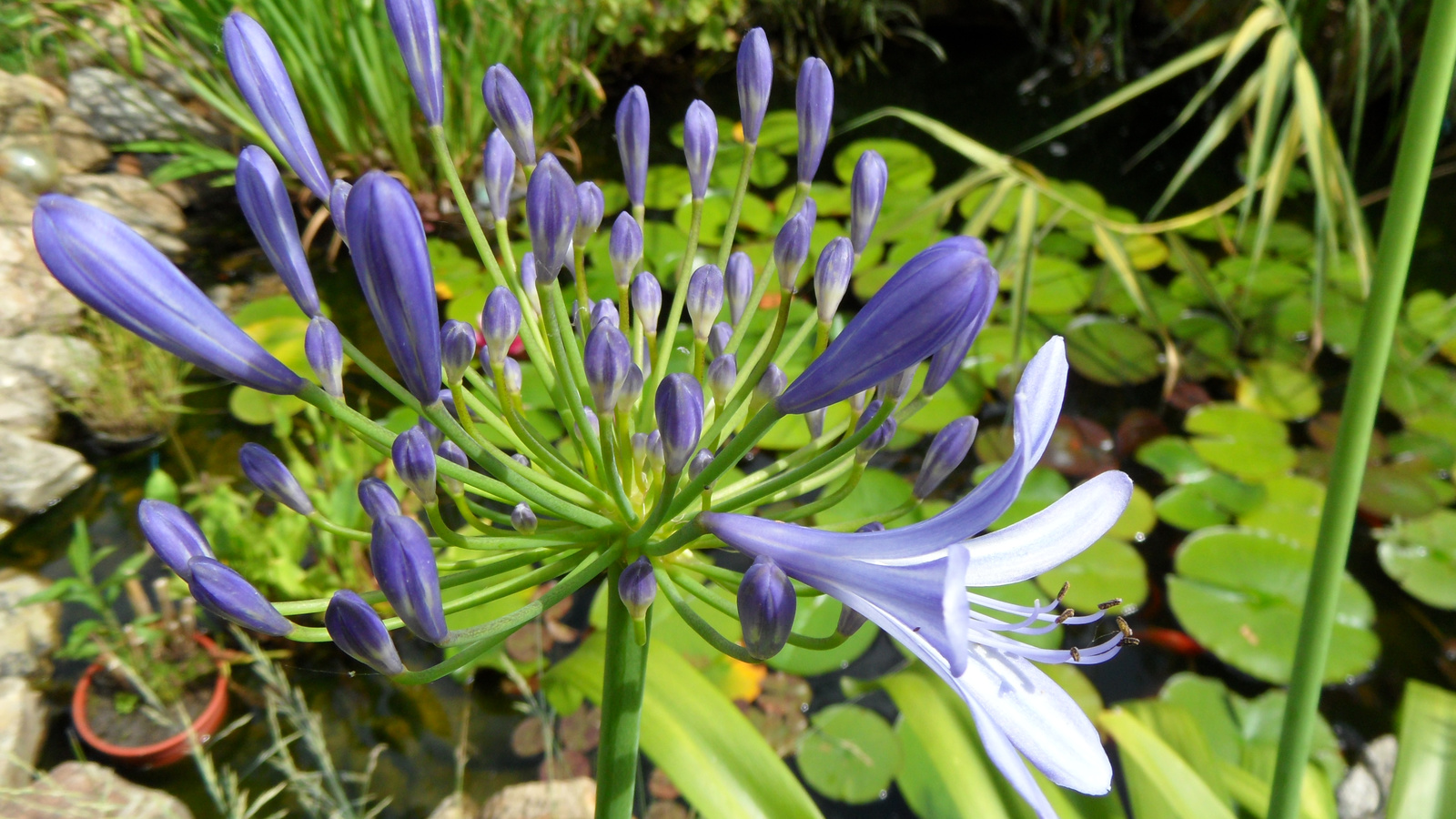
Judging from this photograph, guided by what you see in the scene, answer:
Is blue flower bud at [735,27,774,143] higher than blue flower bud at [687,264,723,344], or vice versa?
blue flower bud at [735,27,774,143]

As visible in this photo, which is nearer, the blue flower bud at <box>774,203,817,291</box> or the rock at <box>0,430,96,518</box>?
the blue flower bud at <box>774,203,817,291</box>

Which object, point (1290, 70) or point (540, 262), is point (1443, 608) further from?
point (540, 262)

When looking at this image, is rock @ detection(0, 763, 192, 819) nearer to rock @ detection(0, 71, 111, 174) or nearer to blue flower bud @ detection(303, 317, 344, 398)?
blue flower bud @ detection(303, 317, 344, 398)

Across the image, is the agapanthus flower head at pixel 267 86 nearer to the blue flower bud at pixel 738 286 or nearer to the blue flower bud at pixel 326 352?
the blue flower bud at pixel 326 352

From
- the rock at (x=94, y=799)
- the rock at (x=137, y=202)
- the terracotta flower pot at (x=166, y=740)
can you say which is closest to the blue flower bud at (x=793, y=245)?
the rock at (x=94, y=799)

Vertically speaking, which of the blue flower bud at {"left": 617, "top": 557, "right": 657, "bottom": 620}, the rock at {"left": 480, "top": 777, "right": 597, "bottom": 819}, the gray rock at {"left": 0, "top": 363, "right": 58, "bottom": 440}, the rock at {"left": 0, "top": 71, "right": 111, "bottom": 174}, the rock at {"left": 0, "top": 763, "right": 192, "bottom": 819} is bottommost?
the rock at {"left": 480, "top": 777, "right": 597, "bottom": 819}

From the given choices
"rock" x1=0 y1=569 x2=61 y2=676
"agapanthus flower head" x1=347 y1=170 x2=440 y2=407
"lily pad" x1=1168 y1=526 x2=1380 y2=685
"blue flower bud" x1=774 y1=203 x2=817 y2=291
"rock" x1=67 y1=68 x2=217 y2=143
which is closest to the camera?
"agapanthus flower head" x1=347 y1=170 x2=440 y2=407

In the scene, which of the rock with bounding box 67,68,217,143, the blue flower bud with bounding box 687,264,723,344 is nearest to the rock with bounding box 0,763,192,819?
the blue flower bud with bounding box 687,264,723,344

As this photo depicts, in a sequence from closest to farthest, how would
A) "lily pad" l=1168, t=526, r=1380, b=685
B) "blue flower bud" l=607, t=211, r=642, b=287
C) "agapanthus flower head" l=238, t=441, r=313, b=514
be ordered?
"agapanthus flower head" l=238, t=441, r=313, b=514 → "blue flower bud" l=607, t=211, r=642, b=287 → "lily pad" l=1168, t=526, r=1380, b=685
